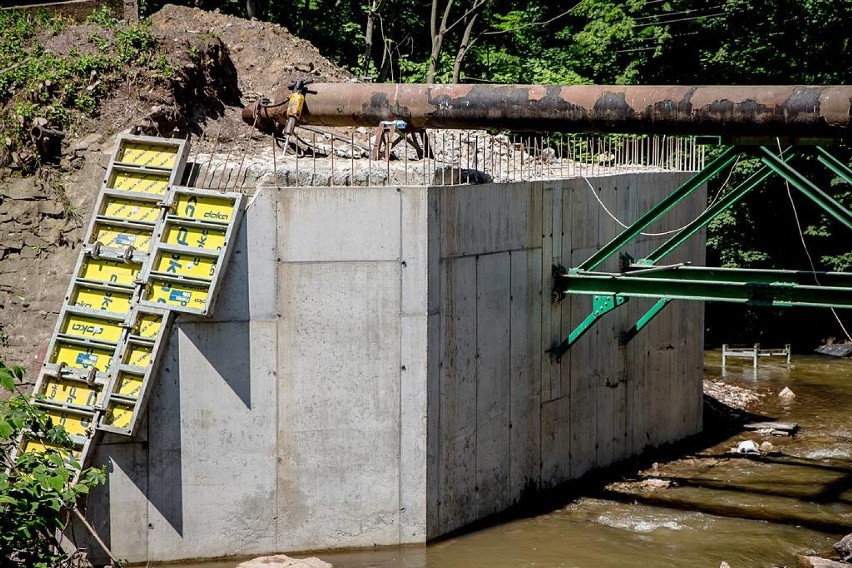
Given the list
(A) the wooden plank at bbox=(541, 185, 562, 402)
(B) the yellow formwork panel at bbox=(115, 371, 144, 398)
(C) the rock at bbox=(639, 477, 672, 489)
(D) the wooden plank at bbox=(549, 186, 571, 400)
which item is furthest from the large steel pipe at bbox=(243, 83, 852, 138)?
(C) the rock at bbox=(639, 477, 672, 489)

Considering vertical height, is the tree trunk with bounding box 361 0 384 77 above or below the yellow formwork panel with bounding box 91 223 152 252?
above

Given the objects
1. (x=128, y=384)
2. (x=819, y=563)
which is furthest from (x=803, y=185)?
(x=128, y=384)

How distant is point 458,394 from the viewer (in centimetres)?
1327

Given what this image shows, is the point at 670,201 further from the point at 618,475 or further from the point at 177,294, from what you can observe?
the point at 177,294

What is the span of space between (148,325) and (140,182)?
1.79m

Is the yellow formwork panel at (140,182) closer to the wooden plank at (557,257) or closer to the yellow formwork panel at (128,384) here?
the yellow formwork panel at (128,384)

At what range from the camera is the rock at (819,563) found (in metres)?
12.5

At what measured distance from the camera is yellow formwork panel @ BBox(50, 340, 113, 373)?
1197 cm

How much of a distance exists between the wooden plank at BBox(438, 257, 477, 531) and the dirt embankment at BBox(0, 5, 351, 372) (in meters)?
3.57

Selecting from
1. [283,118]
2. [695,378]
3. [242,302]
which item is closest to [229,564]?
[242,302]

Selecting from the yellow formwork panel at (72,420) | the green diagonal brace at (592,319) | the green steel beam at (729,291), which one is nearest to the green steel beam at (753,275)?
the green steel beam at (729,291)

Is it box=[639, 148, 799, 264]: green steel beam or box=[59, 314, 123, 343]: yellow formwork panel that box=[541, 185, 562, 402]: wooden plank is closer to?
box=[639, 148, 799, 264]: green steel beam

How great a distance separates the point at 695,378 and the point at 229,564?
10.5 meters

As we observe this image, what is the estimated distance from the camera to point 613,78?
31609 mm
